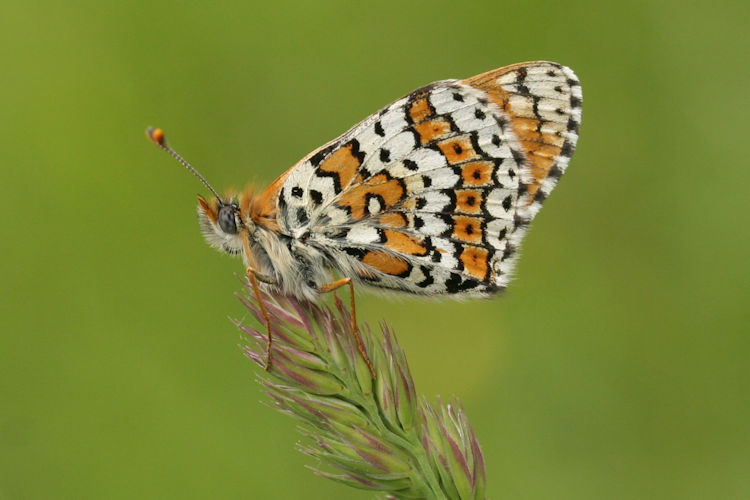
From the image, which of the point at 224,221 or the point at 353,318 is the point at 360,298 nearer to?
the point at 224,221

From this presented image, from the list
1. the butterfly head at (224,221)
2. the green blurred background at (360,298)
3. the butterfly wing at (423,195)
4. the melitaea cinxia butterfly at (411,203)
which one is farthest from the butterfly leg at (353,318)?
the green blurred background at (360,298)

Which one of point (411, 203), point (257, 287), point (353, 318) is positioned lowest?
point (353, 318)

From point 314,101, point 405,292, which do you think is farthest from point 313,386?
point 314,101

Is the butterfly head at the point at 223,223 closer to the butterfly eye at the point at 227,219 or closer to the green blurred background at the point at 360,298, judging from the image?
Result: the butterfly eye at the point at 227,219

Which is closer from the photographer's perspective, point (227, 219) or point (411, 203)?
point (411, 203)

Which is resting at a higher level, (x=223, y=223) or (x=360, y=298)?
→ (x=223, y=223)

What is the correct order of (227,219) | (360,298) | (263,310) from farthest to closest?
1. (360,298)
2. (227,219)
3. (263,310)

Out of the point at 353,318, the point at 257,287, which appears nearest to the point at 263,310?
the point at 257,287

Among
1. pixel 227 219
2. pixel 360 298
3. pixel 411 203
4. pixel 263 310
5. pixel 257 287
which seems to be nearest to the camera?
pixel 263 310
